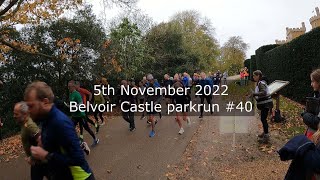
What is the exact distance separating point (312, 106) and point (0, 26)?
13.5m

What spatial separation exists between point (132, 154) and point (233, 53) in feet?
235

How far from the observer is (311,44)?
12648 mm

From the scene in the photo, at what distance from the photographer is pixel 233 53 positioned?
76.9 m

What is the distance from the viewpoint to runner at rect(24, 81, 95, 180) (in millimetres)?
2982

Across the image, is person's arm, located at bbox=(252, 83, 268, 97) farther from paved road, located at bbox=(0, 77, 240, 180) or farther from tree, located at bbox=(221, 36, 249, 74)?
tree, located at bbox=(221, 36, 249, 74)

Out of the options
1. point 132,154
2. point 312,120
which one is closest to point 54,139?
point 312,120

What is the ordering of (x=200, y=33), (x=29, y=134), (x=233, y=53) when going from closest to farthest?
(x=29, y=134) < (x=200, y=33) < (x=233, y=53)

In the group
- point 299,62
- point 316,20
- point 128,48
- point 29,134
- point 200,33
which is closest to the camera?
point 29,134

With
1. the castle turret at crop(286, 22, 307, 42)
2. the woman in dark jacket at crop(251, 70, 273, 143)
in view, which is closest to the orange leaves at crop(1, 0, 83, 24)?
the woman in dark jacket at crop(251, 70, 273, 143)

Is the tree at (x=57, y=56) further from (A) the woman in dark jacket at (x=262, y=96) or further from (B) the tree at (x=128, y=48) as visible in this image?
(A) the woman in dark jacket at (x=262, y=96)

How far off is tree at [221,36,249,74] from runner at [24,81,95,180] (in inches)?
2890

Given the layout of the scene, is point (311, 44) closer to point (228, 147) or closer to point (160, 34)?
point (228, 147)

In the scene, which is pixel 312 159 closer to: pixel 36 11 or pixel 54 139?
pixel 54 139

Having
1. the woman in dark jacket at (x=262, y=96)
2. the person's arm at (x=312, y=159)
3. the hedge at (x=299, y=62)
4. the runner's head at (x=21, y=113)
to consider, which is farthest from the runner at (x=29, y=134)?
the hedge at (x=299, y=62)
